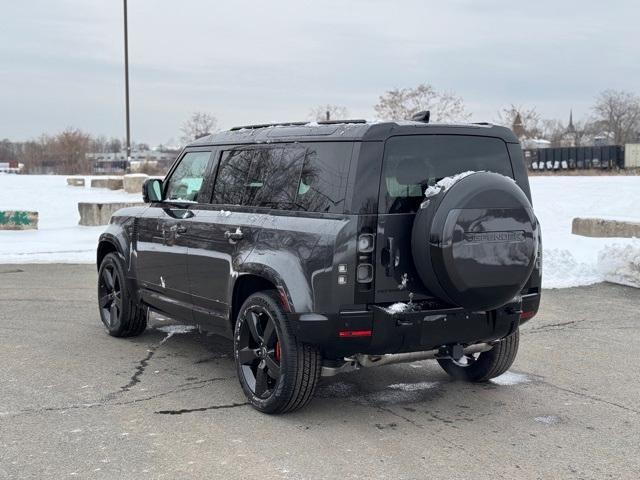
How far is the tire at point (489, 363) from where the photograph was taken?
222 inches

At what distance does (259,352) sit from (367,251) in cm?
116

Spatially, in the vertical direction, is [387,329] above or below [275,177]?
below

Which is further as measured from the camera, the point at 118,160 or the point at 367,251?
the point at 118,160

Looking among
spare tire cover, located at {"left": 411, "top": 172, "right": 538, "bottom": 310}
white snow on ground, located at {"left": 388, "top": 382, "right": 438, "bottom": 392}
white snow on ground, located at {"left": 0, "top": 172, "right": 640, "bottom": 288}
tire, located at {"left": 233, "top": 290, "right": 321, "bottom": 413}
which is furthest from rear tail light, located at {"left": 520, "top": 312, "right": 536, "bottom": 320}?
tire, located at {"left": 233, "top": 290, "right": 321, "bottom": 413}

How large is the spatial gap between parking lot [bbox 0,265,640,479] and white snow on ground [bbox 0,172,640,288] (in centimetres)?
95

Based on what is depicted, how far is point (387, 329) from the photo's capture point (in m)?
4.52

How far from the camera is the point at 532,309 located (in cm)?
531

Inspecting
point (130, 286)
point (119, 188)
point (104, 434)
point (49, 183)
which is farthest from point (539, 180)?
point (104, 434)

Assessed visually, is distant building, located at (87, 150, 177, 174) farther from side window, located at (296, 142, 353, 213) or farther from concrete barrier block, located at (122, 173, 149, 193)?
side window, located at (296, 142, 353, 213)

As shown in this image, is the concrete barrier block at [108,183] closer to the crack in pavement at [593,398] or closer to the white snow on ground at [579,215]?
the white snow on ground at [579,215]

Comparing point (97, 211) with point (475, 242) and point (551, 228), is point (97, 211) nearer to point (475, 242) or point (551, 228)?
point (551, 228)

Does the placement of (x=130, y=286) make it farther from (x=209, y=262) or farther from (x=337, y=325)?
(x=337, y=325)

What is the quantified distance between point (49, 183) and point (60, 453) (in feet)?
109

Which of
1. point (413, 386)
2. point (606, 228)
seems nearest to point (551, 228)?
point (606, 228)
